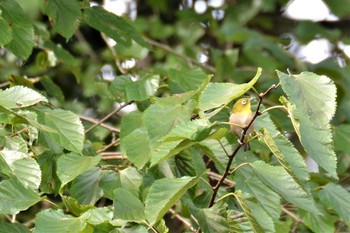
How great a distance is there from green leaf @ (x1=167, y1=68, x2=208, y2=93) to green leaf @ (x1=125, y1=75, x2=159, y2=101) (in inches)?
1.5

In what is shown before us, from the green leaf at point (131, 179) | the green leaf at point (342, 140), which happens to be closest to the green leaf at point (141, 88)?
the green leaf at point (131, 179)

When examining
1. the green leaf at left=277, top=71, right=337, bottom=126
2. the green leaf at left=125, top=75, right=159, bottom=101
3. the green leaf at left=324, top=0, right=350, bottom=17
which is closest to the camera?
the green leaf at left=277, top=71, right=337, bottom=126

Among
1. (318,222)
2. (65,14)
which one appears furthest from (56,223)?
(318,222)

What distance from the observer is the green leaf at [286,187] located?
110cm

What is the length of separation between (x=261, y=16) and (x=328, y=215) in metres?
1.95

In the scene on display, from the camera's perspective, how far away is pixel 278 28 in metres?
3.66

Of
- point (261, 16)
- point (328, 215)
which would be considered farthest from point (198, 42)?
point (328, 215)

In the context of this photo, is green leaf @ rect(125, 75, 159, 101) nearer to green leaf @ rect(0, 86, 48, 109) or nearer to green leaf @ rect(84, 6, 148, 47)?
green leaf @ rect(84, 6, 148, 47)

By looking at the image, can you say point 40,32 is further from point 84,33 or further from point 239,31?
point 84,33

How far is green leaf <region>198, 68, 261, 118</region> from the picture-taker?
1.03 metres

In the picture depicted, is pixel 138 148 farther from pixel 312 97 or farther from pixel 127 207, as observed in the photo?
pixel 312 97

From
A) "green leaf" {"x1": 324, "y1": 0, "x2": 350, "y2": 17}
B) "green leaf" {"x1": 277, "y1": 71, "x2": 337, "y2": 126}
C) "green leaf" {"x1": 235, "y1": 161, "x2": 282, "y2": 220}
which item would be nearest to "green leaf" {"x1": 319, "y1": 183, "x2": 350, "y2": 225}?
"green leaf" {"x1": 235, "y1": 161, "x2": 282, "y2": 220}

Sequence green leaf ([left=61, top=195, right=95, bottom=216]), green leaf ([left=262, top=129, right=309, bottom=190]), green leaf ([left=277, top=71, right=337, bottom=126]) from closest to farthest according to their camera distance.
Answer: green leaf ([left=277, top=71, right=337, bottom=126]) < green leaf ([left=262, top=129, right=309, bottom=190]) < green leaf ([left=61, top=195, right=95, bottom=216])

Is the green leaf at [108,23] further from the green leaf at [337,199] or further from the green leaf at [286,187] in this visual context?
the green leaf at [286,187]
